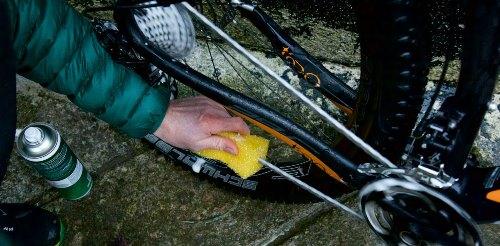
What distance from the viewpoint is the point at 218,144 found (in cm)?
188

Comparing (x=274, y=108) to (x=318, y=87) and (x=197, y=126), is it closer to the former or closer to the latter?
(x=318, y=87)

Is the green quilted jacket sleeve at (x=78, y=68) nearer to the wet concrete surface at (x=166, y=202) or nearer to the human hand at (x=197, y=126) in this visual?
the human hand at (x=197, y=126)

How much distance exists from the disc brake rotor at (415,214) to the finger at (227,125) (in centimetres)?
50

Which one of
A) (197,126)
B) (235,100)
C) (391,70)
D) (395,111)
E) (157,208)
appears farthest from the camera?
(157,208)

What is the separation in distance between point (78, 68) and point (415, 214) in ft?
3.38

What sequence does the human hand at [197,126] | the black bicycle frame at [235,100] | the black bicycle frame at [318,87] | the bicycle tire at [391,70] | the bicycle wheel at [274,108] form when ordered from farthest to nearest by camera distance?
the bicycle wheel at [274,108] → the human hand at [197,126] → the black bicycle frame at [235,100] → the black bicycle frame at [318,87] → the bicycle tire at [391,70]

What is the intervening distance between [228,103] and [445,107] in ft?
2.10

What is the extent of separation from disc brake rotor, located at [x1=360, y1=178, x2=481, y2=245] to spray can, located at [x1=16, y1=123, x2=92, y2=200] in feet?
3.60

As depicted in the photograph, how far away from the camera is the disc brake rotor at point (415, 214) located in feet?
4.74

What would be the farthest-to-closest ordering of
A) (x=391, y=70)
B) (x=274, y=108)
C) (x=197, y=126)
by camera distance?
(x=274, y=108), (x=197, y=126), (x=391, y=70)

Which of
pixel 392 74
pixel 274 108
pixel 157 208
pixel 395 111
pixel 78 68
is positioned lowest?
pixel 157 208

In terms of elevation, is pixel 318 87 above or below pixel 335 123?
below

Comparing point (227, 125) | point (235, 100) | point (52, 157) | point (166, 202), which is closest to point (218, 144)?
point (227, 125)

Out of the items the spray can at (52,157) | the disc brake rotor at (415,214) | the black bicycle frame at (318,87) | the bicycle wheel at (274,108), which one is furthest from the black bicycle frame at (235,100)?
the spray can at (52,157)
